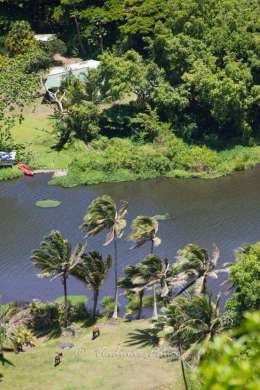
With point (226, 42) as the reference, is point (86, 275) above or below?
below

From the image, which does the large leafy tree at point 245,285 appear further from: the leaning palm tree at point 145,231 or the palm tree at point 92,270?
the palm tree at point 92,270

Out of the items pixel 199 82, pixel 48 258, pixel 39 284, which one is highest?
pixel 199 82

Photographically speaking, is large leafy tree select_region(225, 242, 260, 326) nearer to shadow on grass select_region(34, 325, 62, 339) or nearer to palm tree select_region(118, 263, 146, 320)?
palm tree select_region(118, 263, 146, 320)

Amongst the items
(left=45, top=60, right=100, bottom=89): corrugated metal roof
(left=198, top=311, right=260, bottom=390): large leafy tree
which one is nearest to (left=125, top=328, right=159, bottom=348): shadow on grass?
(left=198, top=311, right=260, bottom=390): large leafy tree

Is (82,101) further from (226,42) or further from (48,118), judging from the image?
(226,42)

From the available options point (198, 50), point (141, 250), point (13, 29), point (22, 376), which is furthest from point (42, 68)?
point (22, 376)

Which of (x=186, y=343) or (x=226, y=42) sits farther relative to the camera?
(x=226, y=42)

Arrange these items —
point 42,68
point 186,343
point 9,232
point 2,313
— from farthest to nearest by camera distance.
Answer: point 42,68 → point 9,232 → point 2,313 → point 186,343
